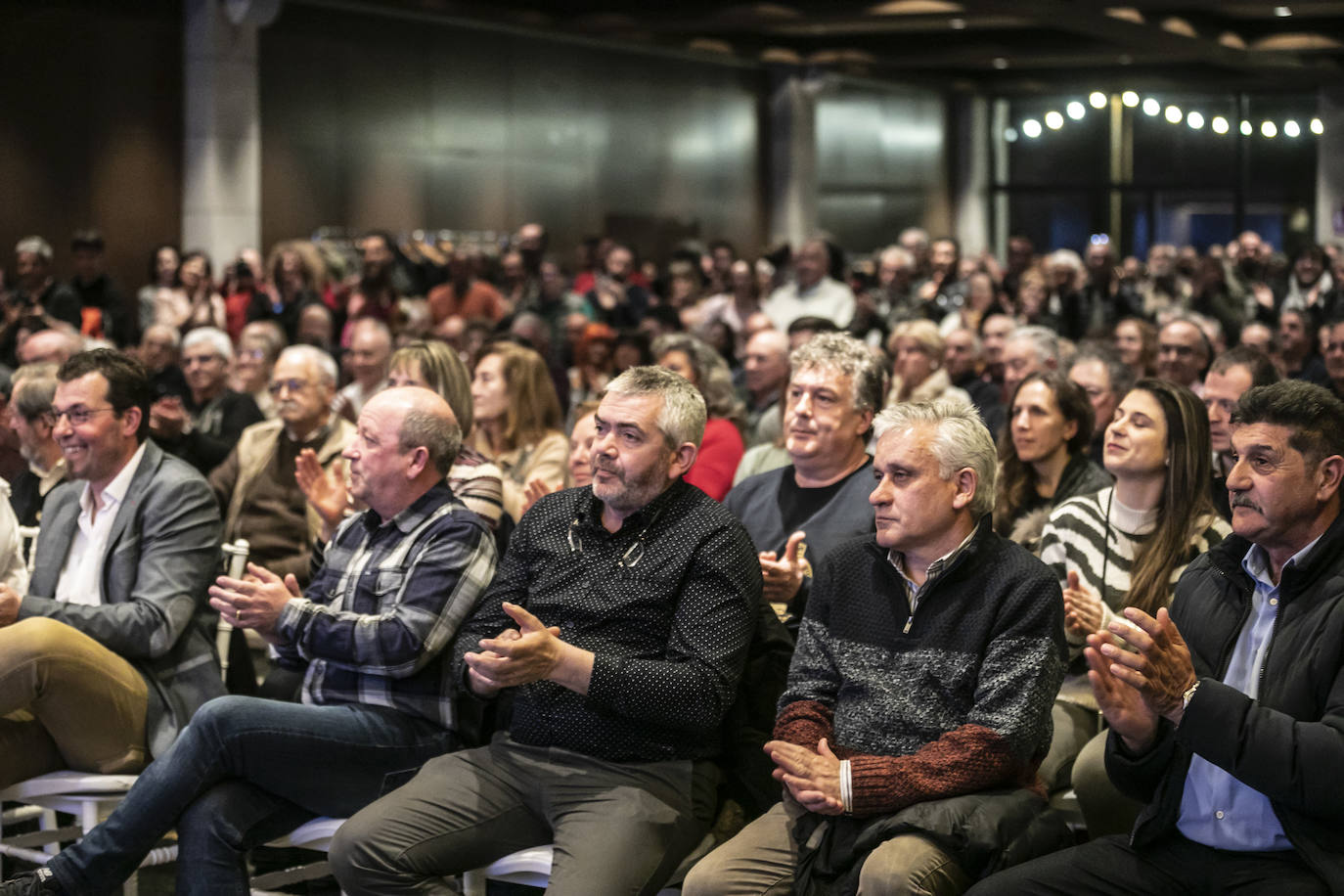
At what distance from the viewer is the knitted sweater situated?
2.82m

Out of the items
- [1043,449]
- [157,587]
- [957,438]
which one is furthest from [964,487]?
[157,587]

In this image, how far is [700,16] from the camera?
14016mm

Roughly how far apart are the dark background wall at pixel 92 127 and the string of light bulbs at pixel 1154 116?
42.9 feet

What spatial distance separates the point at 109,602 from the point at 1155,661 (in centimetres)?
239

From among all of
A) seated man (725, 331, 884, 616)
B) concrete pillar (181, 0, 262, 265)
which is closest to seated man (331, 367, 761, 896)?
seated man (725, 331, 884, 616)

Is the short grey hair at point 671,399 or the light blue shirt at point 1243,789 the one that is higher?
the short grey hair at point 671,399

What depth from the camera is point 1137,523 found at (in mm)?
3777

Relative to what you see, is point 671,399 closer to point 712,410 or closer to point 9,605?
point 9,605

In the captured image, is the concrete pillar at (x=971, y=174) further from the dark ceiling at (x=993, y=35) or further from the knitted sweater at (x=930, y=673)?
the knitted sweater at (x=930, y=673)

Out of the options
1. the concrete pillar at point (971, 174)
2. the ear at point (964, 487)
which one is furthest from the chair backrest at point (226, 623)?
the concrete pillar at point (971, 174)

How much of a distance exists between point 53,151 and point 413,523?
9133 mm

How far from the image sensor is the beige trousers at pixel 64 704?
345cm

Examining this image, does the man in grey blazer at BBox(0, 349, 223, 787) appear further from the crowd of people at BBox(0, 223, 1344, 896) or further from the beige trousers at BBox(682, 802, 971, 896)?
the beige trousers at BBox(682, 802, 971, 896)

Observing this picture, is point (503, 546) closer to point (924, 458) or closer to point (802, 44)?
point (924, 458)
